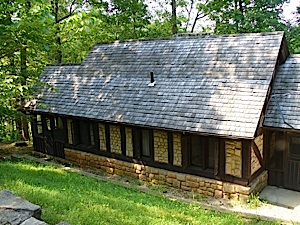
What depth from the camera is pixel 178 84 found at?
11703 millimetres

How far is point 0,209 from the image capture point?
522cm

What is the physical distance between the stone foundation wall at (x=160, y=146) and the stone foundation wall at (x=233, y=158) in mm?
2168

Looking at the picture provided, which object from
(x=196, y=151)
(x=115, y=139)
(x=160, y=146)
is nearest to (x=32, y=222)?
(x=160, y=146)

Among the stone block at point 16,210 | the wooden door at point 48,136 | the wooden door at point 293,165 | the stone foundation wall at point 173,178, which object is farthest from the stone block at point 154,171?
the stone block at point 16,210

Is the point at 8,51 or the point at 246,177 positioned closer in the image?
the point at 246,177

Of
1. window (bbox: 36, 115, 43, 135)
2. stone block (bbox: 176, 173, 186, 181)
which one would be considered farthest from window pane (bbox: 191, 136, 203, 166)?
window (bbox: 36, 115, 43, 135)

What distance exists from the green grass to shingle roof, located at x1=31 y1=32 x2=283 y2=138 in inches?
93.8

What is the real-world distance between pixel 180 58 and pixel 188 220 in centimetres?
716

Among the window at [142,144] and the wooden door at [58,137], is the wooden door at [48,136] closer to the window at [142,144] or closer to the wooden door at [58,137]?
the wooden door at [58,137]

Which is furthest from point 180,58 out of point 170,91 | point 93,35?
point 93,35

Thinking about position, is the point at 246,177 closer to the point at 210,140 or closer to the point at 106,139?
the point at 210,140

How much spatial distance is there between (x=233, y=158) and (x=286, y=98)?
2538 mm

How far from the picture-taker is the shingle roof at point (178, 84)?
32.4 feet

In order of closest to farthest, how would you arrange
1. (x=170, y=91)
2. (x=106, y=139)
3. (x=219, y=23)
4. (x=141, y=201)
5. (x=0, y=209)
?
(x=0, y=209) < (x=141, y=201) < (x=170, y=91) < (x=106, y=139) < (x=219, y=23)
